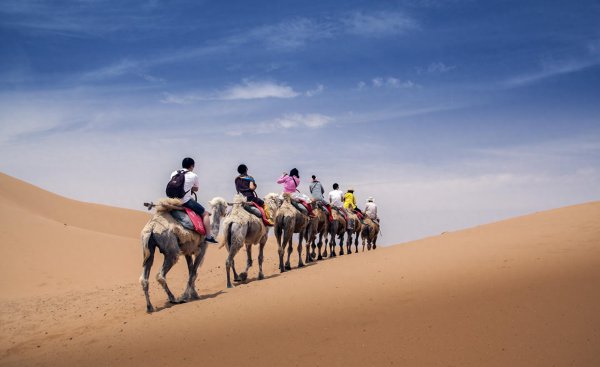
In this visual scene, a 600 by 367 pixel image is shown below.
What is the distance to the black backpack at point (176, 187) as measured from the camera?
11703mm

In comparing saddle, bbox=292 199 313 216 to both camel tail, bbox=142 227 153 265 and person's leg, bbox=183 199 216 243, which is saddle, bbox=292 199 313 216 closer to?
person's leg, bbox=183 199 216 243

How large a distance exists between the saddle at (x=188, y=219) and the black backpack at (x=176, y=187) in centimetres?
38

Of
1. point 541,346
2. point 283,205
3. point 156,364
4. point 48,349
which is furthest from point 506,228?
point 48,349

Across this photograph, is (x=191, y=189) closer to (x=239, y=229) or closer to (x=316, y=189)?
(x=239, y=229)

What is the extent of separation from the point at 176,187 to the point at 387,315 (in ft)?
19.0

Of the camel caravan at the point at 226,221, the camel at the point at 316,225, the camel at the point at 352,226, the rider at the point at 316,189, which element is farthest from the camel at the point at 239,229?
the camel at the point at 352,226

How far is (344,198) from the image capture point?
25500 millimetres

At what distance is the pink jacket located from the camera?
16.8 metres

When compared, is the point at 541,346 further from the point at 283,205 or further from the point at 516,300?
the point at 283,205

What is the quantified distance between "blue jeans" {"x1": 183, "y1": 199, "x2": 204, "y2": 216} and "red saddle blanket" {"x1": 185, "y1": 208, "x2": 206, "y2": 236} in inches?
2.7

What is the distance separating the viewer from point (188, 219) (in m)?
12.0

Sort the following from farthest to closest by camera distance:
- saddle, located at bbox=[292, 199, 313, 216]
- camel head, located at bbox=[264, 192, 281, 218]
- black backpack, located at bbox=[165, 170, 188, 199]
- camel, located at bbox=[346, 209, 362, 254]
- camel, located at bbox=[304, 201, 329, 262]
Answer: camel, located at bbox=[346, 209, 362, 254] < camel, located at bbox=[304, 201, 329, 262] < saddle, located at bbox=[292, 199, 313, 216] < camel head, located at bbox=[264, 192, 281, 218] < black backpack, located at bbox=[165, 170, 188, 199]

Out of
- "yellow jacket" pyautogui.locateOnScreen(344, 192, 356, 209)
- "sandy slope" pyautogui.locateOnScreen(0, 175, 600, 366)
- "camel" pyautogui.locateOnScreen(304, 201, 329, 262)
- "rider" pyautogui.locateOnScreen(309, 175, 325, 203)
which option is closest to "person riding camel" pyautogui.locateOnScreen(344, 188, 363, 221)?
"yellow jacket" pyautogui.locateOnScreen(344, 192, 356, 209)

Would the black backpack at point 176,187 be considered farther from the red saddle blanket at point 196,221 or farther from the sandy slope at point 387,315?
the sandy slope at point 387,315
